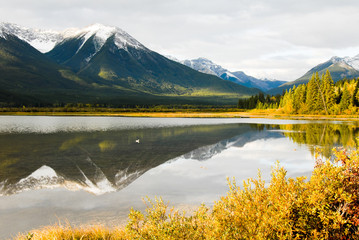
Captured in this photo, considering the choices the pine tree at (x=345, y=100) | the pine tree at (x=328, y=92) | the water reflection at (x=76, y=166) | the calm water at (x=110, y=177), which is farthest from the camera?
the pine tree at (x=328, y=92)

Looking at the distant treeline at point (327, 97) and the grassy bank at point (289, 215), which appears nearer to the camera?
the grassy bank at point (289, 215)

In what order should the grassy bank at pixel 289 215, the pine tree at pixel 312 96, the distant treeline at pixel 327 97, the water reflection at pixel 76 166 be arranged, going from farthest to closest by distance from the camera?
the pine tree at pixel 312 96 < the distant treeline at pixel 327 97 < the water reflection at pixel 76 166 < the grassy bank at pixel 289 215

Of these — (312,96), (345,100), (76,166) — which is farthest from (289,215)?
(312,96)

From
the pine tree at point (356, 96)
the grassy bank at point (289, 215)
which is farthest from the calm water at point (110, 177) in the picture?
the pine tree at point (356, 96)

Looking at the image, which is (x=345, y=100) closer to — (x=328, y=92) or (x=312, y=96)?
(x=328, y=92)

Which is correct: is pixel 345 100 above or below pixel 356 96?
below

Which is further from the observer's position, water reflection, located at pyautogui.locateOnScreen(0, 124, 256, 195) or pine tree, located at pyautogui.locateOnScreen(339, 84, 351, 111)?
pine tree, located at pyautogui.locateOnScreen(339, 84, 351, 111)

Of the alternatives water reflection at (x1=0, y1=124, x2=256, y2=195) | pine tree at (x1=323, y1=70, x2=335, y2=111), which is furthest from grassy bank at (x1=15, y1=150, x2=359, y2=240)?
pine tree at (x1=323, y1=70, x2=335, y2=111)

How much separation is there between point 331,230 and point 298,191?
56.2 inches

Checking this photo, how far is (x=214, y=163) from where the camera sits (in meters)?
26.4

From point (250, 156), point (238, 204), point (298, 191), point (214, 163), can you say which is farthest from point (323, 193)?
point (250, 156)

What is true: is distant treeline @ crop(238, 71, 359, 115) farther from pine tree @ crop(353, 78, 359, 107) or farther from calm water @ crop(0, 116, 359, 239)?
calm water @ crop(0, 116, 359, 239)

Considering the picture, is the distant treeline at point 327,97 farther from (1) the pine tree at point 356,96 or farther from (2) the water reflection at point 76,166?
(2) the water reflection at point 76,166

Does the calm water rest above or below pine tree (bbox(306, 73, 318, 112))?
below
